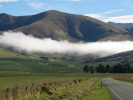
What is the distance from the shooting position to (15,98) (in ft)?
93.4

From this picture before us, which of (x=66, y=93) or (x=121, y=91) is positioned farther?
(x=121, y=91)

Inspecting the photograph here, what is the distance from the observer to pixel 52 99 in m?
32.2

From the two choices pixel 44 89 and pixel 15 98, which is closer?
pixel 15 98

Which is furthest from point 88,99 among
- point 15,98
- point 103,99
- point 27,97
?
point 15,98

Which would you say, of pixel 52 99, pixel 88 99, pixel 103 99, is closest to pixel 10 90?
pixel 52 99

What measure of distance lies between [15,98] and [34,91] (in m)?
7.32

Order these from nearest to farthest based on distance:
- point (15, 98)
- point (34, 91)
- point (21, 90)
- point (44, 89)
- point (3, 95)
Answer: point (3, 95) → point (15, 98) → point (21, 90) → point (34, 91) → point (44, 89)

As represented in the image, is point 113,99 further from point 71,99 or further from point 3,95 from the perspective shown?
point 3,95

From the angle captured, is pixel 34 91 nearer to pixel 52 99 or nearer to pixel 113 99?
pixel 52 99

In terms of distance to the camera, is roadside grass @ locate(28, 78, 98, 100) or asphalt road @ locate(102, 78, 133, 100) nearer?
roadside grass @ locate(28, 78, 98, 100)

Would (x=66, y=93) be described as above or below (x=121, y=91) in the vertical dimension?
above

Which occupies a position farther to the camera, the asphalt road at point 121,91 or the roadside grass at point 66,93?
the asphalt road at point 121,91

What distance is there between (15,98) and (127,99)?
14.5m

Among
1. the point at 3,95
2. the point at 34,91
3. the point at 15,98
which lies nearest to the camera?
the point at 3,95
